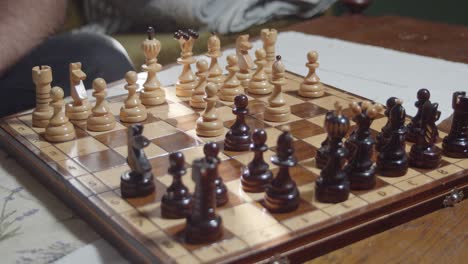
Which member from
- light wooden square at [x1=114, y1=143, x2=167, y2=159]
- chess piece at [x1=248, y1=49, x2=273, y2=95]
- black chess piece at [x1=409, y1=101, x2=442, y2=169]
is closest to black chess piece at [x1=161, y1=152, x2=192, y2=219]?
light wooden square at [x1=114, y1=143, x2=167, y2=159]

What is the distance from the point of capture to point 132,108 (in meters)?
1.43

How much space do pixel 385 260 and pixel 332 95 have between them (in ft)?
2.38

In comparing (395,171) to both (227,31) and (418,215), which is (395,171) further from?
(227,31)

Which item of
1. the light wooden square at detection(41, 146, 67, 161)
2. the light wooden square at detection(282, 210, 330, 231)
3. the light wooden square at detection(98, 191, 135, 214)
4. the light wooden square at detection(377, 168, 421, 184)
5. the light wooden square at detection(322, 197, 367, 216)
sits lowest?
the light wooden square at detection(41, 146, 67, 161)

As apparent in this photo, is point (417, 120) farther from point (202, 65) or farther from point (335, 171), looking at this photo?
point (202, 65)

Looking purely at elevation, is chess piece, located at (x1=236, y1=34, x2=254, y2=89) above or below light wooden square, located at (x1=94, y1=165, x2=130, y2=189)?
above

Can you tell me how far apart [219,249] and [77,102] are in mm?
673

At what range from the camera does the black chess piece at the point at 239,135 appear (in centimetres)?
125

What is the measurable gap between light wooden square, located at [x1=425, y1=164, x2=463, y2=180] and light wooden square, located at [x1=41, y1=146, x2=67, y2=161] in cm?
69

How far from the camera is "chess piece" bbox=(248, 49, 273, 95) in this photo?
161 cm

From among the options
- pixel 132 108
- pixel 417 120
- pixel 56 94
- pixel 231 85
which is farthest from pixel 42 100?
pixel 417 120

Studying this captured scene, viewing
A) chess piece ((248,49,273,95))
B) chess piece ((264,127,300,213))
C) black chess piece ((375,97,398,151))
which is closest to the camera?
chess piece ((264,127,300,213))

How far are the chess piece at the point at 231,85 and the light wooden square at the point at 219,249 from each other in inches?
26.9

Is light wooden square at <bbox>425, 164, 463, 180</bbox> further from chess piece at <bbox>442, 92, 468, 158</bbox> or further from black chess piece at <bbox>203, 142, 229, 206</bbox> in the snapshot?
black chess piece at <bbox>203, 142, 229, 206</bbox>
